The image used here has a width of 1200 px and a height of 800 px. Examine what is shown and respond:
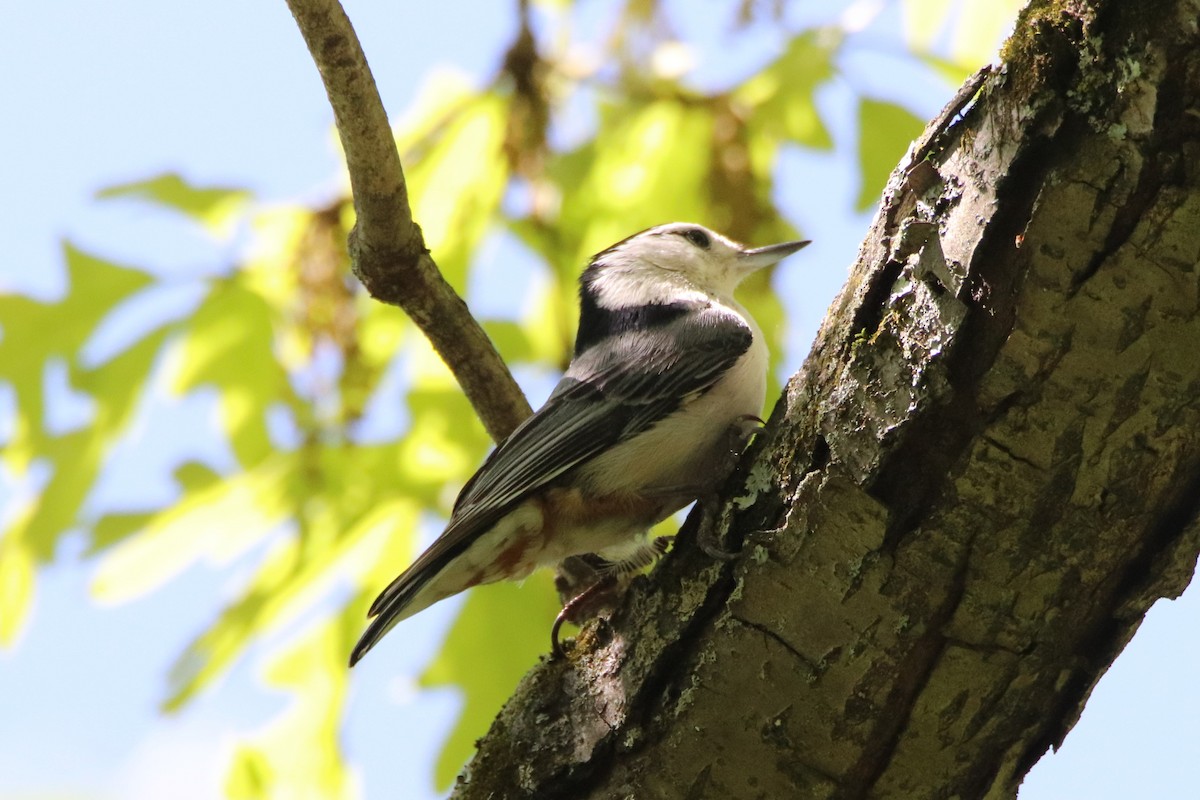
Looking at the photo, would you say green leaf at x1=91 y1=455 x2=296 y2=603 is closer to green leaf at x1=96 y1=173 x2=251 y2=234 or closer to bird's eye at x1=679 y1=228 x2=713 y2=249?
green leaf at x1=96 y1=173 x2=251 y2=234

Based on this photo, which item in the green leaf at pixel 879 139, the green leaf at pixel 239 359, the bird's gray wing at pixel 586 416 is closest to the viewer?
the bird's gray wing at pixel 586 416

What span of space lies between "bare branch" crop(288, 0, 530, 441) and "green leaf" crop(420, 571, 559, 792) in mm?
451

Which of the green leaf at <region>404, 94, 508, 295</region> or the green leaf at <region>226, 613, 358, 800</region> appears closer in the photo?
the green leaf at <region>226, 613, 358, 800</region>

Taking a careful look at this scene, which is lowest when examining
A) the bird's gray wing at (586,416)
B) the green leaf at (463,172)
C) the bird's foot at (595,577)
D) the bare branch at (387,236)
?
the bird's foot at (595,577)

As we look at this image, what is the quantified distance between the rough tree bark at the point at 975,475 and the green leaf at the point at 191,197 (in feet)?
6.26

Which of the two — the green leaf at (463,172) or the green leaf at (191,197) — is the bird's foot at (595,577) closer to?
the green leaf at (463,172)

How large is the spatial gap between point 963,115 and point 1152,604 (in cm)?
76

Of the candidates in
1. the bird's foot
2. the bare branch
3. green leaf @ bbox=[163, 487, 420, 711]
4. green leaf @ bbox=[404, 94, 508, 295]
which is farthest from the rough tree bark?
green leaf @ bbox=[404, 94, 508, 295]

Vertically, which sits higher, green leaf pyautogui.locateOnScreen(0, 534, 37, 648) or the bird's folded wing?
green leaf pyautogui.locateOnScreen(0, 534, 37, 648)

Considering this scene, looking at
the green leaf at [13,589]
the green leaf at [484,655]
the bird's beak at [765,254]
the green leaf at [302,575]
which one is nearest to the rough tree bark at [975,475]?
the green leaf at [484,655]

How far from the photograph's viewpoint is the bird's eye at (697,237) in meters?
3.74

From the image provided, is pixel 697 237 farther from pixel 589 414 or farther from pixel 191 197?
pixel 191 197

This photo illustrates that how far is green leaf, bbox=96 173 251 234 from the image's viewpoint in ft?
10.0

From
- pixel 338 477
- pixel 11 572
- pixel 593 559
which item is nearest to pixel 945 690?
pixel 593 559
